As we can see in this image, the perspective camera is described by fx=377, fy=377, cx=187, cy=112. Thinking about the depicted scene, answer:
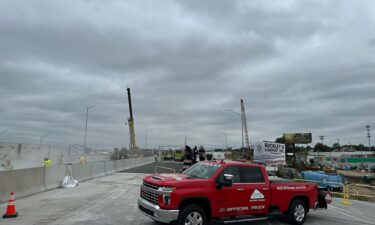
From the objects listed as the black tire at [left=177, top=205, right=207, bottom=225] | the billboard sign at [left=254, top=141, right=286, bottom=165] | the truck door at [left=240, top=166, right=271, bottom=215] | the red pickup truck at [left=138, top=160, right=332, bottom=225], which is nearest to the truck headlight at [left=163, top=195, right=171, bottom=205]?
the red pickup truck at [left=138, top=160, right=332, bottom=225]

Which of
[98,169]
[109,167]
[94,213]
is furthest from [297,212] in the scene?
[109,167]

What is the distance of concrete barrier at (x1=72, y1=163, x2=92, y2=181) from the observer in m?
24.5

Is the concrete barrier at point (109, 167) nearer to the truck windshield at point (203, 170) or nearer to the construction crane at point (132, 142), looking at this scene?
the truck windshield at point (203, 170)

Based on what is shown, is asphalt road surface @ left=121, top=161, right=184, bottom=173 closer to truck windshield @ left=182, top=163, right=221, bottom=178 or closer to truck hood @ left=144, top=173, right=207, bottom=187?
truck windshield @ left=182, top=163, right=221, bottom=178

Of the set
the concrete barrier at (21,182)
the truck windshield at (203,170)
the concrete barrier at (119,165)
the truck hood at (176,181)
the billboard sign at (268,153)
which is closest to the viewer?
the truck hood at (176,181)

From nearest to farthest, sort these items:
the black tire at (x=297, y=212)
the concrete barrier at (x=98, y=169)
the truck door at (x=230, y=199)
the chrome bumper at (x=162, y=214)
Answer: the chrome bumper at (x=162, y=214) → the truck door at (x=230, y=199) → the black tire at (x=297, y=212) → the concrete barrier at (x=98, y=169)

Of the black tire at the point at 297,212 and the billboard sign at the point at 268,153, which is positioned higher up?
the billboard sign at the point at 268,153

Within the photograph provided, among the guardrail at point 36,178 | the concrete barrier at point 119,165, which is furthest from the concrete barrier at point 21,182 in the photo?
the concrete barrier at point 119,165

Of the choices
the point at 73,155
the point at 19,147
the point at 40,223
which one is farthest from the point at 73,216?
the point at 73,155

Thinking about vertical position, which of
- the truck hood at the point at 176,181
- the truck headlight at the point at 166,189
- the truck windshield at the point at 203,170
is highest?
the truck windshield at the point at 203,170

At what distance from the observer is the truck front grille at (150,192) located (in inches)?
365

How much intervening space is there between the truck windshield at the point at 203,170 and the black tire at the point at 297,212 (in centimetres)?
294

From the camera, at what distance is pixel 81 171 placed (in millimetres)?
25859

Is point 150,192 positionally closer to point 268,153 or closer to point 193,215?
point 193,215
